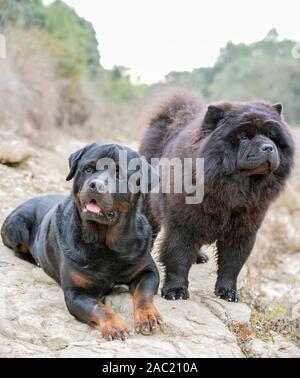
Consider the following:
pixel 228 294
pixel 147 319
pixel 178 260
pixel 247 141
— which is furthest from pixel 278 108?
pixel 147 319

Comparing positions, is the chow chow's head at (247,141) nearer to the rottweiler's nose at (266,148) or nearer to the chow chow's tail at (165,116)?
the rottweiler's nose at (266,148)

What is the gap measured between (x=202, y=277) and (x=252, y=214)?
1.21 meters

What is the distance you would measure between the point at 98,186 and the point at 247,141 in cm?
139

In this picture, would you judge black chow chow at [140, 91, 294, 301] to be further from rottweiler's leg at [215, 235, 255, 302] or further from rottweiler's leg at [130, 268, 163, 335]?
rottweiler's leg at [130, 268, 163, 335]

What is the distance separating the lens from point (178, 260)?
5.29 m

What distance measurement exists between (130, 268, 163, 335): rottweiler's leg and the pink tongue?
74 centimetres

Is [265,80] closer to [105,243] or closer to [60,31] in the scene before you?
[60,31]

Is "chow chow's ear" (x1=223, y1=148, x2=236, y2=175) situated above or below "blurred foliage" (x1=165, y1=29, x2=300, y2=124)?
below

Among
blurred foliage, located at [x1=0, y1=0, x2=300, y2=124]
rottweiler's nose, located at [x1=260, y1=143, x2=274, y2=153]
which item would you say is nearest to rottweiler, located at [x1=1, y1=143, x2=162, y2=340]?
rottweiler's nose, located at [x1=260, y1=143, x2=274, y2=153]

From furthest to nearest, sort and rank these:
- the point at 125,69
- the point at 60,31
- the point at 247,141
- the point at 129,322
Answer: the point at 125,69, the point at 60,31, the point at 247,141, the point at 129,322

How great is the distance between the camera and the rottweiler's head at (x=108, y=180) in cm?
437

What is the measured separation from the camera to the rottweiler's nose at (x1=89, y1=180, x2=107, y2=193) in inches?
169

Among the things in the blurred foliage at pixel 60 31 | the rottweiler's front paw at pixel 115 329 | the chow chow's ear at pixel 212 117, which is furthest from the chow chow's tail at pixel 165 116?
the blurred foliage at pixel 60 31

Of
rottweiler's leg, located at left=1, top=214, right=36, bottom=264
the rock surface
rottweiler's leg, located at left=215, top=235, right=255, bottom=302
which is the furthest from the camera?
rottweiler's leg, located at left=1, top=214, right=36, bottom=264
